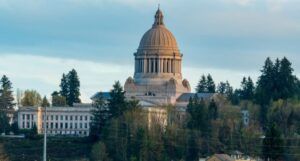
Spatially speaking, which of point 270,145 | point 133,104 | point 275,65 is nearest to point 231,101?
point 275,65

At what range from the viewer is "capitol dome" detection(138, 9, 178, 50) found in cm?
17438

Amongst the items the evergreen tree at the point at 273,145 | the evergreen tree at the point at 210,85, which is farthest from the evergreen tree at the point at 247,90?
the evergreen tree at the point at 273,145

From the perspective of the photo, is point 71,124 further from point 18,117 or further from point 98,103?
point 98,103

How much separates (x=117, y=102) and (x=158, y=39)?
4011 centimetres

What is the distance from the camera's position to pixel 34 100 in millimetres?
178625

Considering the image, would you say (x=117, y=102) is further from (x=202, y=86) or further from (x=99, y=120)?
(x=202, y=86)

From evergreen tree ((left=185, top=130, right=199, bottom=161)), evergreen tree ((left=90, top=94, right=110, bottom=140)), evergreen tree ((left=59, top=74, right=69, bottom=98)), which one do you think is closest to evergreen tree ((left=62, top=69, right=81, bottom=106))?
evergreen tree ((left=59, top=74, right=69, bottom=98))

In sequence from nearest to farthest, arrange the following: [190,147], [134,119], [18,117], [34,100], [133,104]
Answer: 1. [190,147]
2. [134,119]
3. [133,104]
4. [18,117]
5. [34,100]

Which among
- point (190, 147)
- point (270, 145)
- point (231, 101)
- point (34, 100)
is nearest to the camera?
point (270, 145)

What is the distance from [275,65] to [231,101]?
13.5 m

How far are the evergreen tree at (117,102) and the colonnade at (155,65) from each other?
3636cm

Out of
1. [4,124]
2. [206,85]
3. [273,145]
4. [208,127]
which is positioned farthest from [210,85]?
[273,145]

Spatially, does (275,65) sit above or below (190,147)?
above

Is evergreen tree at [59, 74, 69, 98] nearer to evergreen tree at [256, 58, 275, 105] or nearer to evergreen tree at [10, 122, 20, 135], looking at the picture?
evergreen tree at [10, 122, 20, 135]
